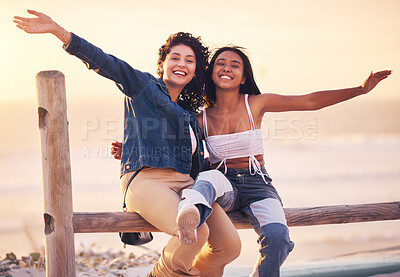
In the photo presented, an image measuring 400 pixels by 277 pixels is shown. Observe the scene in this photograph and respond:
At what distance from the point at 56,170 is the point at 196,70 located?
1.12 m

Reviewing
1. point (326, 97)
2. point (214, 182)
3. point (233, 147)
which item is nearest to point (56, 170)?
point (214, 182)

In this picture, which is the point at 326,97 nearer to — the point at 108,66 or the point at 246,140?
the point at 246,140

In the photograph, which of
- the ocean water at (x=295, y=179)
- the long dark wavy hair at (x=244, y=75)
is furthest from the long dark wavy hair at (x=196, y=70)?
the ocean water at (x=295, y=179)

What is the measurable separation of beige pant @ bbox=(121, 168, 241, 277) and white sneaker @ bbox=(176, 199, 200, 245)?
141 mm

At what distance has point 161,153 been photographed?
10.3ft

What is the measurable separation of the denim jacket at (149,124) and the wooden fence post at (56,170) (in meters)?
0.28

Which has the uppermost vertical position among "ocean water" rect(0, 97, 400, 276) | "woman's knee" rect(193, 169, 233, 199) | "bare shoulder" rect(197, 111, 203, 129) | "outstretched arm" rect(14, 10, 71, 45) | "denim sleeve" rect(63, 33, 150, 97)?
"outstretched arm" rect(14, 10, 71, 45)

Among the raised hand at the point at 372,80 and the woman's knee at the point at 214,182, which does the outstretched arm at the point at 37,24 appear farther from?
→ the raised hand at the point at 372,80

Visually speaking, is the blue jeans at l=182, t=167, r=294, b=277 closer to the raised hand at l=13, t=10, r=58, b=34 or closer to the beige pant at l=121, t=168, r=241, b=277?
the beige pant at l=121, t=168, r=241, b=277

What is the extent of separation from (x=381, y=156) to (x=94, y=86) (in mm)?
7864

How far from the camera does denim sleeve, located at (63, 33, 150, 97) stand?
2924mm

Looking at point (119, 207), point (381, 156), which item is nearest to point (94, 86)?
point (119, 207)

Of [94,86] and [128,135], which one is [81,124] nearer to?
[94,86]

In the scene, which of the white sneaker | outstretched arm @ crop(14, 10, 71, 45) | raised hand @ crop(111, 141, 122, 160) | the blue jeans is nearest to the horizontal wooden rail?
the blue jeans
